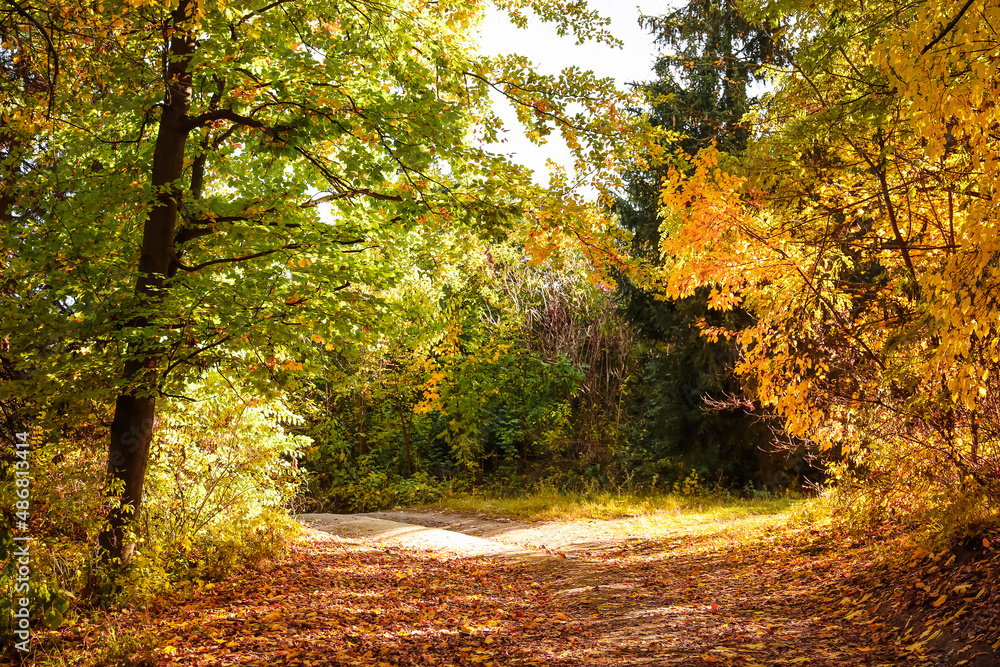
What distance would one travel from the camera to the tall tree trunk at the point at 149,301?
5.67 m

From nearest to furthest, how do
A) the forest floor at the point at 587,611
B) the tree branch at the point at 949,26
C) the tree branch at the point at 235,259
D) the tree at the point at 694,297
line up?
1. the tree branch at the point at 949,26
2. the forest floor at the point at 587,611
3. the tree branch at the point at 235,259
4. the tree at the point at 694,297

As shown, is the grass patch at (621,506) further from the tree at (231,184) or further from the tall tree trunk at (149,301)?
the tall tree trunk at (149,301)

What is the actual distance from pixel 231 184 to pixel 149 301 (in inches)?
89.5

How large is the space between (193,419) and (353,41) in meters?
4.23

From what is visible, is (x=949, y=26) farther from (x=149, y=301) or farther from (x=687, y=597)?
(x=149, y=301)

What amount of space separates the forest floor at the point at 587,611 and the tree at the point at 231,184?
149 cm

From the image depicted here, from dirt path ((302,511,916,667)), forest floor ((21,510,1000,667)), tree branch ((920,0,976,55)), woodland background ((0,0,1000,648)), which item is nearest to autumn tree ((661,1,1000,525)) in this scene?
woodland background ((0,0,1000,648))

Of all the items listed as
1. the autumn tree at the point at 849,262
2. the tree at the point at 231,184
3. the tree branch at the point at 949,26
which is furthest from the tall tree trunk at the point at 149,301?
the tree branch at the point at 949,26

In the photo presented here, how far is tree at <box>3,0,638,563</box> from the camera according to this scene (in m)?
5.55

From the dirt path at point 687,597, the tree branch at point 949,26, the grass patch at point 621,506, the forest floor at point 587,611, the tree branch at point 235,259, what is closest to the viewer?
the tree branch at point 949,26

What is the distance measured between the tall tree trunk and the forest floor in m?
0.96

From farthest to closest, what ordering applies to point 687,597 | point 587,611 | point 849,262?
point 849,262
point 687,597
point 587,611

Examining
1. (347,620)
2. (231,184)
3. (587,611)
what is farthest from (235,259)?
(587,611)

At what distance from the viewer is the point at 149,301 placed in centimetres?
548
